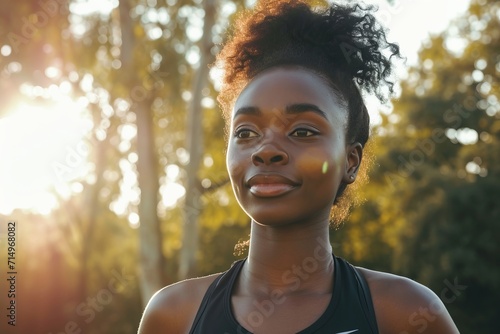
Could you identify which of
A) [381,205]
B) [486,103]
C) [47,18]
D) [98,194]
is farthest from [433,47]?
[47,18]

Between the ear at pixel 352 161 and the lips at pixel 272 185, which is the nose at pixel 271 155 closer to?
the lips at pixel 272 185

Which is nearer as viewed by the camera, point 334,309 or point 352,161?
point 334,309

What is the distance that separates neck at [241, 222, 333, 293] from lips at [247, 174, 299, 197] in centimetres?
21

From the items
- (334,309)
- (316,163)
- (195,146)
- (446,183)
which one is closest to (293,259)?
(334,309)

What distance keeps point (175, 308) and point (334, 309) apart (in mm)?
668

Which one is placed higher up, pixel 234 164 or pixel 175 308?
pixel 234 164

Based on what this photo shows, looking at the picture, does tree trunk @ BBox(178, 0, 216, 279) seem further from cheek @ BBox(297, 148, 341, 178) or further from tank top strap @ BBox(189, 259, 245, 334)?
cheek @ BBox(297, 148, 341, 178)

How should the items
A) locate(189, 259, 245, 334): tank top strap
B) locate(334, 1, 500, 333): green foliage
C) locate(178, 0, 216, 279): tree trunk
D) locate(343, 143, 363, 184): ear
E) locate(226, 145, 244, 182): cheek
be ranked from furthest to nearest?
locate(334, 1, 500, 333): green foliage → locate(178, 0, 216, 279): tree trunk → locate(343, 143, 363, 184): ear → locate(189, 259, 245, 334): tank top strap → locate(226, 145, 244, 182): cheek

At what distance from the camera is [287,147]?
262cm

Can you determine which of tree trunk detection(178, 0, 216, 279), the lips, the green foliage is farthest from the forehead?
the green foliage

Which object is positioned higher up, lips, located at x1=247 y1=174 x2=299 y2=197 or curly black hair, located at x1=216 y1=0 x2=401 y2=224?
curly black hair, located at x1=216 y1=0 x2=401 y2=224

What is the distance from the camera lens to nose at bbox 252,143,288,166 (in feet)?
8.51

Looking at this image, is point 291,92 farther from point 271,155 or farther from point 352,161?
point 352,161

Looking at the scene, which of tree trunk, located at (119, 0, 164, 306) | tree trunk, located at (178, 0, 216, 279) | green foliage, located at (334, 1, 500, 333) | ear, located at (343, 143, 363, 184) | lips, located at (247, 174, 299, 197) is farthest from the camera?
green foliage, located at (334, 1, 500, 333)
